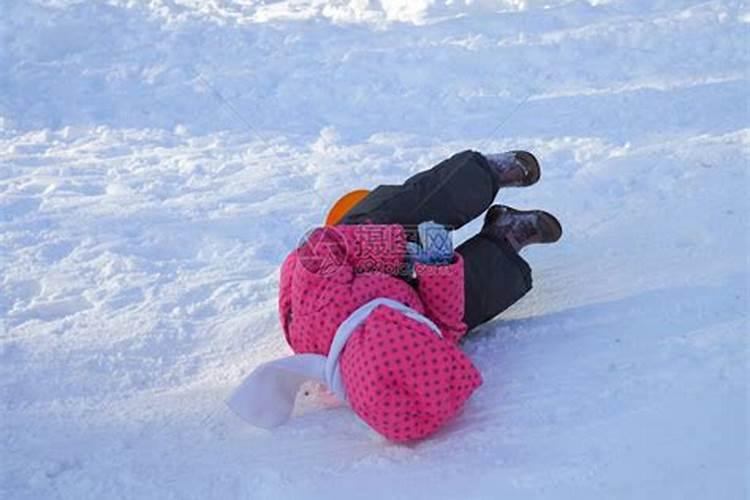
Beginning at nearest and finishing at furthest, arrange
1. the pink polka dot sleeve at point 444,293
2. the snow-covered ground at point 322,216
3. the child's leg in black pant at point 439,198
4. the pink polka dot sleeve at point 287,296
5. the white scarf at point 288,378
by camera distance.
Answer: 1. the snow-covered ground at point 322,216
2. the white scarf at point 288,378
3. the pink polka dot sleeve at point 444,293
4. the pink polka dot sleeve at point 287,296
5. the child's leg in black pant at point 439,198

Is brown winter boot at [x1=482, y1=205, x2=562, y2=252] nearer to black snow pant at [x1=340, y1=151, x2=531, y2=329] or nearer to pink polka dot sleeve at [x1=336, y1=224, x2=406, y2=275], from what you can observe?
black snow pant at [x1=340, y1=151, x2=531, y2=329]

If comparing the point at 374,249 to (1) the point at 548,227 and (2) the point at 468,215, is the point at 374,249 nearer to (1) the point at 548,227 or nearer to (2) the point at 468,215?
(2) the point at 468,215

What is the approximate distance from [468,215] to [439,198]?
90 millimetres

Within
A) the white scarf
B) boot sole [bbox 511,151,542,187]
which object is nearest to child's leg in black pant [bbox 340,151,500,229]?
boot sole [bbox 511,151,542,187]

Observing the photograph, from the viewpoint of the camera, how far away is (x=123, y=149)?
11.7 ft

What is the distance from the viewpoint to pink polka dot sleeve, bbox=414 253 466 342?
208cm

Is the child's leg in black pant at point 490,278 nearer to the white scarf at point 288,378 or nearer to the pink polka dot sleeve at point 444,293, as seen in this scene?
the pink polka dot sleeve at point 444,293

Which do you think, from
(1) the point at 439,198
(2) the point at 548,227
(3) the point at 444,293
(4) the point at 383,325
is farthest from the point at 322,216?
(4) the point at 383,325

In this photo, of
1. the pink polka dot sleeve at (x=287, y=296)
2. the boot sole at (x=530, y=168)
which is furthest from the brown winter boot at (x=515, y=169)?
the pink polka dot sleeve at (x=287, y=296)

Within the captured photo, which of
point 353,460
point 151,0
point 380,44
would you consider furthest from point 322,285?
point 151,0

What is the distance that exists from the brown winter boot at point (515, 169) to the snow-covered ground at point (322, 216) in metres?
0.23

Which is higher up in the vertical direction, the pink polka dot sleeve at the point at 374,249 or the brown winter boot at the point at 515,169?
the pink polka dot sleeve at the point at 374,249

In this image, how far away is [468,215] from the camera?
2.42 metres

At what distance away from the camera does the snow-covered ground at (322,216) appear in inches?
70.4
